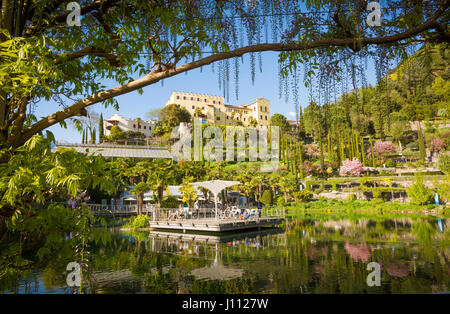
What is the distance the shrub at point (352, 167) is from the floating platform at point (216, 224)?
889 inches

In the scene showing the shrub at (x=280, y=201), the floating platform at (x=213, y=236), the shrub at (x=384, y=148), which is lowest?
the floating platform at (x=213, y=236)

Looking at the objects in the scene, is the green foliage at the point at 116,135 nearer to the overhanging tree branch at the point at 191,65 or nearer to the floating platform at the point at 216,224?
the floating platform at the point at 216,224

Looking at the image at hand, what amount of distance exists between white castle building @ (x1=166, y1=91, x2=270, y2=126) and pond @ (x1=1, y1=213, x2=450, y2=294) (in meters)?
61.4

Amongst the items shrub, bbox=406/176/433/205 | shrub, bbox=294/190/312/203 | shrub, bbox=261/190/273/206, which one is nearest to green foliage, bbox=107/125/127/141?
shrub, bbox=261/190/273/206

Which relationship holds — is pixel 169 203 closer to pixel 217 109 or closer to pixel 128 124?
pixel 128 124

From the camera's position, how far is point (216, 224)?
17688 millimetres

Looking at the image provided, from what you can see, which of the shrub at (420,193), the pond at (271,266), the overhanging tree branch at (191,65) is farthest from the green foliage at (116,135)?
the overhanging tree branch at (191,65)

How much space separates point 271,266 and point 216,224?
26.2 feet

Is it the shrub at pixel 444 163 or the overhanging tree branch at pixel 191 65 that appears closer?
the overhanging tree branch at pixel 191 65

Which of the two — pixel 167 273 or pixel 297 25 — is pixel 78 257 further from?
pixel 167 273

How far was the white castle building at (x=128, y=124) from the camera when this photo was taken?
69.6 metres

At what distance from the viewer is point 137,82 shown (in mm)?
2291

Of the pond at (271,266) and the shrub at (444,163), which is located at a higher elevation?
the shrub at (444,163)
